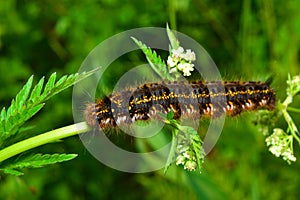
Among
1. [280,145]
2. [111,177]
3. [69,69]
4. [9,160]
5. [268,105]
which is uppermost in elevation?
[69,69]

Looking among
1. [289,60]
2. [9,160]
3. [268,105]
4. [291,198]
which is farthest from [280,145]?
[289,60]

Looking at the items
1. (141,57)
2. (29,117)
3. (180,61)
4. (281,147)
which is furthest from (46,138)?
(141,57)

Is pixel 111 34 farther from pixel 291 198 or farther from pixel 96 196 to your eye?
pixel 291 198

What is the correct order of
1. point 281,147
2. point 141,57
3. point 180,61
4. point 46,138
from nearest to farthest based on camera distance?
point 46,138
point 180,61
point 281,147
point 141,57

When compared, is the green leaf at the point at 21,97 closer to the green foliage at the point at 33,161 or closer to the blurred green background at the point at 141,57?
the green foliage at the point at 33,161

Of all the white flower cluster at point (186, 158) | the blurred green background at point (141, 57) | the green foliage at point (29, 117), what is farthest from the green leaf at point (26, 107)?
the blurred green background at point (141, 57)

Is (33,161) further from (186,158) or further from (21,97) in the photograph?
(186,158)

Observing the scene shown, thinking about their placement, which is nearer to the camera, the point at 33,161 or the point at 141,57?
the point at 33,161
